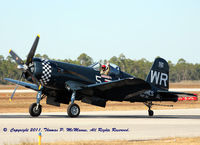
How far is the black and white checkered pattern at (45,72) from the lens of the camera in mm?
18719

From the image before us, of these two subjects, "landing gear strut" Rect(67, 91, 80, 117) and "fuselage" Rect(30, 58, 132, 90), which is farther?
"landing gear strut" Rect(67, 91, 80, 117)

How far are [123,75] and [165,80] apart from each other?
3019 millimetres

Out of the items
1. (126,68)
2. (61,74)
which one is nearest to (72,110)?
(61,74)

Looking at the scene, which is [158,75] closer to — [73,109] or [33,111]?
[73,109]

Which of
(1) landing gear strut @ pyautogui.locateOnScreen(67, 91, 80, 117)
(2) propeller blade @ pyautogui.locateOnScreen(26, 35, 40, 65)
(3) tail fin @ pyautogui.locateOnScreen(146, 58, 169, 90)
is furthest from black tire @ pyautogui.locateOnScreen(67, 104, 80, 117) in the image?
(3) tail fin @ pyautogui.locateOnScreen(146, 58, 169, 90)

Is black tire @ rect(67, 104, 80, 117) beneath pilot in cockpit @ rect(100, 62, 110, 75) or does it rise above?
beneath

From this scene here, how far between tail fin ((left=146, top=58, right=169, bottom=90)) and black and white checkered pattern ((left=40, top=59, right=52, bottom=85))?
610 centimetres

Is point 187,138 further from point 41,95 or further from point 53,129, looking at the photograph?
point 41,95

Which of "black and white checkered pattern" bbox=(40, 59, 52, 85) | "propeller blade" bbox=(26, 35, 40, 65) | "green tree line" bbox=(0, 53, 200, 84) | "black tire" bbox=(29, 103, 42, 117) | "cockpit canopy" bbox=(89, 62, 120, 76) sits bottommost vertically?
"black tire" bbox=(29, 103, 42, 117)

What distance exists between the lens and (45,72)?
18.8 meters

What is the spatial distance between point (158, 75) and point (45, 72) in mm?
7001

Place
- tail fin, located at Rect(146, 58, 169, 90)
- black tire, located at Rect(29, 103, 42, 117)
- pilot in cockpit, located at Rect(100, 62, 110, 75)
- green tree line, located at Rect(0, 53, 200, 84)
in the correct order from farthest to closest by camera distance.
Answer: green tree line, located at Rect(0, 53, 200, 84) → tail fin, located at Rect(146, 58, 169, 90) → pilot in cockpit, located at Rect(100, 62, 110, 75) → black tire, located at Rect(29, 103, 42, 117)

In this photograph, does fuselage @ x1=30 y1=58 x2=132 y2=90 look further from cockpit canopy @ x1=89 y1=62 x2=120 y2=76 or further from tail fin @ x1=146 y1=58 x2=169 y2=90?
tail fin @ x1=146 y1=58 x2=169 y2=90

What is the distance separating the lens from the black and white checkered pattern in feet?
61.4
